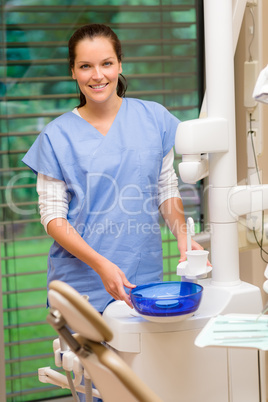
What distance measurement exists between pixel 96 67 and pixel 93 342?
909 mm

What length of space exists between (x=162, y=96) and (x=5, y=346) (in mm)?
1171

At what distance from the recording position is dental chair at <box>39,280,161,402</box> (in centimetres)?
106

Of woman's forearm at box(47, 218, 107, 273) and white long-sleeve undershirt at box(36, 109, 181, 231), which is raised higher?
white long-sleeve undershirt at box(36, 109, 181, 231)

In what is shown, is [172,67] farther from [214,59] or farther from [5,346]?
[5,346]

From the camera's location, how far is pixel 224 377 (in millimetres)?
1599

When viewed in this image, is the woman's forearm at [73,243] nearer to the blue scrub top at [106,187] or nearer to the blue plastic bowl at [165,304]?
the blue scrub top at [106,187]

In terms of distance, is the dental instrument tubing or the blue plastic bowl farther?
the dental instrument tubing

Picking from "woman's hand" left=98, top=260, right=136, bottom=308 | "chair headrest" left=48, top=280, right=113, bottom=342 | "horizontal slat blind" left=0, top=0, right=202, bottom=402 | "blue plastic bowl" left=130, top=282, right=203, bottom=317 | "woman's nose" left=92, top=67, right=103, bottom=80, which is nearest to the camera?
"chair headrest" left=48, top=280, right=113, bottom=342

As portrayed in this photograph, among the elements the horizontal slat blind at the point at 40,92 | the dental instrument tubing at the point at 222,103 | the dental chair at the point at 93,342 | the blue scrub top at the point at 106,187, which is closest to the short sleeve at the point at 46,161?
the blue scrub top at the point at 106,187

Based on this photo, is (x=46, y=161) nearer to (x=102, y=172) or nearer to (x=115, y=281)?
(x=102, y=172)

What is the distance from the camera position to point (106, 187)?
1.82m

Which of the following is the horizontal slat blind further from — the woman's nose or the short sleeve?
the woman's nose

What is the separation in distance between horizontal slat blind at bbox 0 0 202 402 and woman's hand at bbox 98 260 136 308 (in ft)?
2.94

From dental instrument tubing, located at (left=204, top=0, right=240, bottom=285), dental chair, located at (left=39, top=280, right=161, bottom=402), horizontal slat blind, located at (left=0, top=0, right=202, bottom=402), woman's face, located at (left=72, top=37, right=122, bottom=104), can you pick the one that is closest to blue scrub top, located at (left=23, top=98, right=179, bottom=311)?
woman's face, located at (left=72, top=37, right=122, bottom=104)
